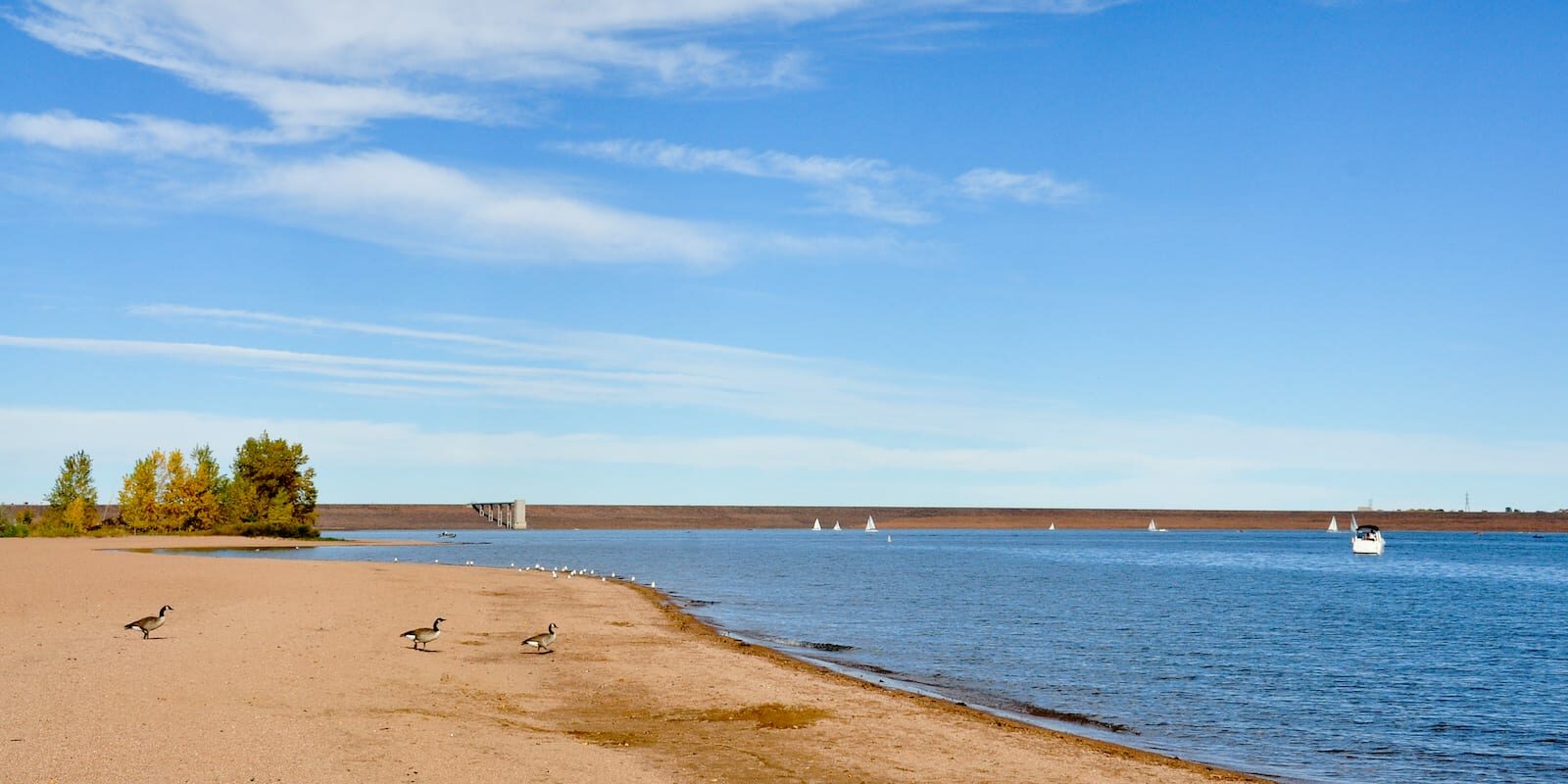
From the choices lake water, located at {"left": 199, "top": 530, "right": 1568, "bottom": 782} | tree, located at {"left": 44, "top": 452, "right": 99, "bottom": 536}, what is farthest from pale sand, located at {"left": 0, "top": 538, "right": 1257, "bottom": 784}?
tree, located at {"left": 44, "top": 452, "right": 99, "bottom": 536}

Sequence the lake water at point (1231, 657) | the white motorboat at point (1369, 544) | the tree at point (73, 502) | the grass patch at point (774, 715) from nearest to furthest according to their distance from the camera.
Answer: the grass patch at point (774, 715)
the lake water at point (1231, 657)
the tree at point (73, 502)
the white motorboat at point (1369, 544)

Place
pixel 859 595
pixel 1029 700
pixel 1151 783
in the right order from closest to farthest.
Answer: pixel 1151 783 < pixel 1029 700 < pixel 859 595

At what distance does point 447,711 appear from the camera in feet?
68.3

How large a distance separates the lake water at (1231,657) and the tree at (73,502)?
73.9 meters

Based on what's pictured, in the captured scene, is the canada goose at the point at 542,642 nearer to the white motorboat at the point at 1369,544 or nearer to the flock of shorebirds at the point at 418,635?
the flock of shorebirds at the point at 418,635

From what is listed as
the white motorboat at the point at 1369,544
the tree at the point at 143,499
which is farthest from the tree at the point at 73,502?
the white motorboat at the point at 1369,544

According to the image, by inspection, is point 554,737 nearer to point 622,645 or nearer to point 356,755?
point 356,755

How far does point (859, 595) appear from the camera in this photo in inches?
2628

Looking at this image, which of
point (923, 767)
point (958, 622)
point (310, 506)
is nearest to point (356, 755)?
point (923, 767)

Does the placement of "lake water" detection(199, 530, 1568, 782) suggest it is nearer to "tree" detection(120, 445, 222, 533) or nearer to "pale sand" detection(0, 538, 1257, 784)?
"pale sand" detection(0, 538, 1257, 784)

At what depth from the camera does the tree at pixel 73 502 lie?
122 m

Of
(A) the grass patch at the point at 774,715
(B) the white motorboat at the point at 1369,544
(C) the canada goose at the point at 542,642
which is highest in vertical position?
(C) the canada goose at the point at 542,642

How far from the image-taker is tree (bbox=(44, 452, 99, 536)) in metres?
122

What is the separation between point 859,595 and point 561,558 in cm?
5768
